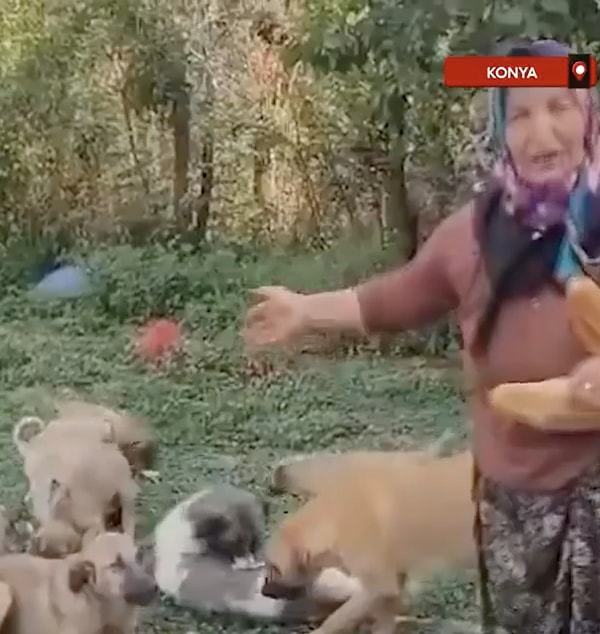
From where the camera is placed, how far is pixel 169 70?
3.22ft

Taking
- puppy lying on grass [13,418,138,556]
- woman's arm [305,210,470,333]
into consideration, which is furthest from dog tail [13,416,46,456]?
woman's arm [305,210,470,333]

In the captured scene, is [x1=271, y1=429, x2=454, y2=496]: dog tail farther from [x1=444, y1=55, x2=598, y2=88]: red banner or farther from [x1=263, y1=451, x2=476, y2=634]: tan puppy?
[x1=444, y1=55, x2=598, y2=88]: red banner

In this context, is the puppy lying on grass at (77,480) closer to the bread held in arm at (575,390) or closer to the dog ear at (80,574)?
the dog ear at (80,574)

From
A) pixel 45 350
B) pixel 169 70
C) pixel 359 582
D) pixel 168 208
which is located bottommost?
pixel 359 582

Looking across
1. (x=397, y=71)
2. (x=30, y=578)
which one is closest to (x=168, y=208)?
(x=397, y=71)

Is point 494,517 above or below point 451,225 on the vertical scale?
below

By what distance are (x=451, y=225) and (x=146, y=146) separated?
238mm

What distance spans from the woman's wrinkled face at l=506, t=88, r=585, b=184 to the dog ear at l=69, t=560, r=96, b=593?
1.50 ft

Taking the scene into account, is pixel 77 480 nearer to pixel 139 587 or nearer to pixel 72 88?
pixel 139 587

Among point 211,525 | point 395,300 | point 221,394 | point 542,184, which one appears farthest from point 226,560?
point 542,184

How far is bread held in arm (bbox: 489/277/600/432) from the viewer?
953mm

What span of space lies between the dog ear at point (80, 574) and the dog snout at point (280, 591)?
136 millimetres

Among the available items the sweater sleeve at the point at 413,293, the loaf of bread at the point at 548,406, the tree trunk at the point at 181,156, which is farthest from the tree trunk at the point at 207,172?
the loaf of bread at the point at 548,406

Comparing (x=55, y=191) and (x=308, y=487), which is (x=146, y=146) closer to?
(x=55, y=191)
